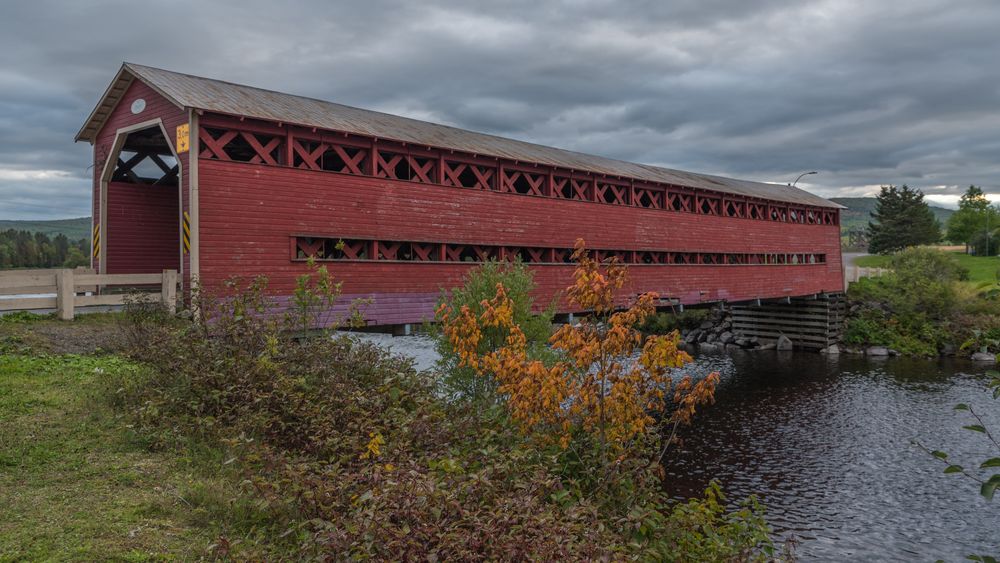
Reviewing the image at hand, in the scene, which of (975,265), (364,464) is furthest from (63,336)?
(975,265)

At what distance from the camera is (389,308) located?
55.3ft

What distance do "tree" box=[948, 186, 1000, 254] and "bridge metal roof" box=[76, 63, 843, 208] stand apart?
76.8 meters

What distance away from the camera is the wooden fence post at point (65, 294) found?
1355 centimetres

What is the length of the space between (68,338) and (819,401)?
22.1 metres

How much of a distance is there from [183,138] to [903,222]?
76617 mm

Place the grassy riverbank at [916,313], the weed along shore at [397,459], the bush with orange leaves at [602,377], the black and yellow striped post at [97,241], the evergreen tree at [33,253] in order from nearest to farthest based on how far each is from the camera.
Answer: the weed along shore at [397,459]
the bush with orange leaves at [602,377]
the black and yellow striped post at [97,241]
the grassy riverbank at [916,313]
the evergreen tree at [33,253]

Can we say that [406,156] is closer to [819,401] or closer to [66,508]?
[66,508]

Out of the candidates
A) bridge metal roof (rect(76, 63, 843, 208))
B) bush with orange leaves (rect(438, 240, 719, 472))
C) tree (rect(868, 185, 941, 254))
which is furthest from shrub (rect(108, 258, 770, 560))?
tree (rect(868, 185, 941, 254))

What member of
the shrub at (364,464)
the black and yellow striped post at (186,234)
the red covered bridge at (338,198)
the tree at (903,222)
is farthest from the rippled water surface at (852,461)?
the tree at (903,222)

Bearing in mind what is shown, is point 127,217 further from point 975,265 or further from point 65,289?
point 975,265

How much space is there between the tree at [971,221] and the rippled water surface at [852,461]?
220 feet

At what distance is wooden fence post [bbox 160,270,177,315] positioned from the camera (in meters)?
13.6

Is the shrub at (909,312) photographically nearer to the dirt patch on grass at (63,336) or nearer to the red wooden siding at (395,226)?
the red wooden siding at (395,226)

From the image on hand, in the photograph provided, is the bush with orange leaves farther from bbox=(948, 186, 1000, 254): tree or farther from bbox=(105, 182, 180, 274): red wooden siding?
bbox=(948, 186, 1000, 254): tree
